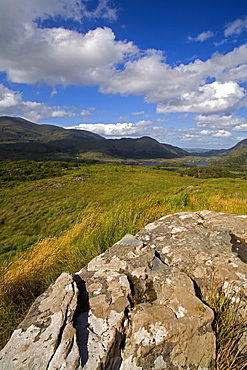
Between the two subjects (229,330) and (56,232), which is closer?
(229,330)

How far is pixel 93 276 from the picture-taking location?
2734 mm

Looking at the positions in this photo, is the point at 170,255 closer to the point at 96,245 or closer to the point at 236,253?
the point at 236,253

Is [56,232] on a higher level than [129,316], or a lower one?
lower

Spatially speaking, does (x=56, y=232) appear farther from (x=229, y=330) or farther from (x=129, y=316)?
(x=229, y=330)

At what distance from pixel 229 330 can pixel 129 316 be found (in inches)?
43.5

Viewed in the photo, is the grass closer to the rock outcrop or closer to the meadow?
the rock outcrop

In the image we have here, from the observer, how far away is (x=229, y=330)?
2.06 meters

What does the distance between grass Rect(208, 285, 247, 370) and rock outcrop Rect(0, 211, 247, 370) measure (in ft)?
0.30

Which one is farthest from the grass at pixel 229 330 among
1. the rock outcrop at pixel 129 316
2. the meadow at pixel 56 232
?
the meadow at pixel 56 232

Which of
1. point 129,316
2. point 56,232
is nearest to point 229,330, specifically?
point 129,316

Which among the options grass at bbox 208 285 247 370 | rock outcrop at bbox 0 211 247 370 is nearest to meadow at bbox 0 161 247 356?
rock outcrop at bbox 0 211 247 370

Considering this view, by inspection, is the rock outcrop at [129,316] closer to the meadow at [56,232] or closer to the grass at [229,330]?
the grass at [229,330]

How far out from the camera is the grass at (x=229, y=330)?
1.87 meters

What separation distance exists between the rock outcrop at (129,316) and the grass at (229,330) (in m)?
0.09
